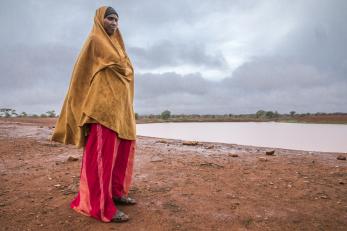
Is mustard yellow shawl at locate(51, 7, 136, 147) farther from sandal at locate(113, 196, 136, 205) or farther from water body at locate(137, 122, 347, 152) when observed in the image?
water body at locate(137, 122, 347, 152)

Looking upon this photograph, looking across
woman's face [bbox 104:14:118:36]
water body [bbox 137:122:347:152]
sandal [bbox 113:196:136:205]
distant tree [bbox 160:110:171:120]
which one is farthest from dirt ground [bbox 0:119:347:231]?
distant tree [bbox 160:110:171:120]

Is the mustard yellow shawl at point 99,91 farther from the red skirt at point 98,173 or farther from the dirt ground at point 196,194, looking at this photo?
the dirt ground at point 196,194

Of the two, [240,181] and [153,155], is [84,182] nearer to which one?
[240,181]

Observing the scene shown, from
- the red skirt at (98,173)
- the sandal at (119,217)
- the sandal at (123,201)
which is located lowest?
the sandal at (119,217)

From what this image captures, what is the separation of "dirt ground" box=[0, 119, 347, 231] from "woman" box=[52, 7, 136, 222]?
0.32 metres

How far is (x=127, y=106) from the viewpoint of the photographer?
11.9 feet

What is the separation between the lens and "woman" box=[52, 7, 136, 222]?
132 inches

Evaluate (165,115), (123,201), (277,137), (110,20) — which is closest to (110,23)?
(110,20)

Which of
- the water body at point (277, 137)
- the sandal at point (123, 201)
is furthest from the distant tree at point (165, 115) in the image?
the sandal at point (123, 201)

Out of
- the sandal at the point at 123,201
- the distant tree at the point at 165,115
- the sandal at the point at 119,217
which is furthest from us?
the distant tree at the point at 165,115

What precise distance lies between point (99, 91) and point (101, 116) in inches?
10.7

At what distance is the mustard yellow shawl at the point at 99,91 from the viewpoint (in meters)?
3.40

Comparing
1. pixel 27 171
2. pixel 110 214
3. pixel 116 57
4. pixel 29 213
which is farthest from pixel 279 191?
pixel 27 171

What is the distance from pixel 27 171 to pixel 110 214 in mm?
2719
